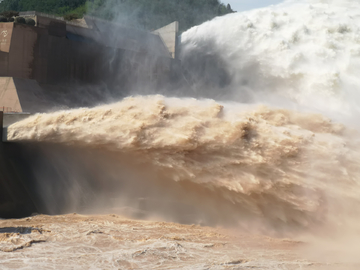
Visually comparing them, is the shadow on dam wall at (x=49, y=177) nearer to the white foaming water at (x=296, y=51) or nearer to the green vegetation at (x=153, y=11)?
the white foaming water at (x=296, y=51)

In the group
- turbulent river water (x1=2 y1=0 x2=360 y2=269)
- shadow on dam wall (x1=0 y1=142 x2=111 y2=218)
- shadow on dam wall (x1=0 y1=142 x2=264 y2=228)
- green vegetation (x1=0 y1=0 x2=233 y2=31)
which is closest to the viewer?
turbulent river water (x1=2 y1=0 x2=360 y2=269)

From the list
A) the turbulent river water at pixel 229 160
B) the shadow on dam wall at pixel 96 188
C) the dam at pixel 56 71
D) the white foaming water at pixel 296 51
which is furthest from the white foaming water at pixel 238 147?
the white foaming water at pixel 296 51

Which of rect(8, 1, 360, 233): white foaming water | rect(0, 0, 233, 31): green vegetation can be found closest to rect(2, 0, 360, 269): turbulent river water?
rect(8, 1, 360, 233): white foaming water

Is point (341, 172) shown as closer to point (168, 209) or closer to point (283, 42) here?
point (168, 209)

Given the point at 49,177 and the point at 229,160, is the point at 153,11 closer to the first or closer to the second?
the point at 49,177

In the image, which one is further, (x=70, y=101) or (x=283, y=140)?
(x=70, y=101)

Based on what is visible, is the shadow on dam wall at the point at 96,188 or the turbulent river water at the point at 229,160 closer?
the turbulent river water at the point at 229,160

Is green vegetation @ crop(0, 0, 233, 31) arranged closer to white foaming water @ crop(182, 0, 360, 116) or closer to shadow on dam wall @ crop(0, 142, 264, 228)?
white foaming water @ crop(182, 0, 360, 116)

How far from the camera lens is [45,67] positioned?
23.1m

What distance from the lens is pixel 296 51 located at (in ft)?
82.5

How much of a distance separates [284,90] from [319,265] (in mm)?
17755

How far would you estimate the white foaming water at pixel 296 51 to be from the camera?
78.4 ft

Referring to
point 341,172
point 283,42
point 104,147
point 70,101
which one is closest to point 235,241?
point 341,172

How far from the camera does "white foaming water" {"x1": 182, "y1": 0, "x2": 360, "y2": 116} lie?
23.9m
